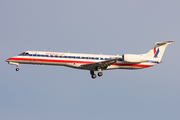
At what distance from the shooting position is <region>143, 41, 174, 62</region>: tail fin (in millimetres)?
44812

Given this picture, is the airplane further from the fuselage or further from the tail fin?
the tail fin

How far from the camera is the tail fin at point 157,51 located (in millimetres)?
44812

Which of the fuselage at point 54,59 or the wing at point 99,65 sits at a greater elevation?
the fuselage at point 54,59

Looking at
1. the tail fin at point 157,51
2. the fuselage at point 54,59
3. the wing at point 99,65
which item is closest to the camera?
the fuselage at point 54,59

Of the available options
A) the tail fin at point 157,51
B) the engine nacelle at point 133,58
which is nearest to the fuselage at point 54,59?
the engine nacelle at point 133,58

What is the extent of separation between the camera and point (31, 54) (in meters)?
40.1

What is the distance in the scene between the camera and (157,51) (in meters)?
45.1

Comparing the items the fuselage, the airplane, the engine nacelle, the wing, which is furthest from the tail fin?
the fuselage

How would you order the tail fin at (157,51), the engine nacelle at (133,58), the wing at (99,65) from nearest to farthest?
the wing at (99,65)
the engine nacelle at (133,58)
the tail fin at (157,51)

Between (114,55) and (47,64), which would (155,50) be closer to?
(114,55)

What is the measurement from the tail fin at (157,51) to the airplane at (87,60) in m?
0.68

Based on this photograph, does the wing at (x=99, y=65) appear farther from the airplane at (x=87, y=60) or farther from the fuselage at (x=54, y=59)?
the fuselage at (x=54, y=59)

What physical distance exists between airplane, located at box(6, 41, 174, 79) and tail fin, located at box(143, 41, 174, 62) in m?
0.68

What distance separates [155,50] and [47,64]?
17.1 meters
